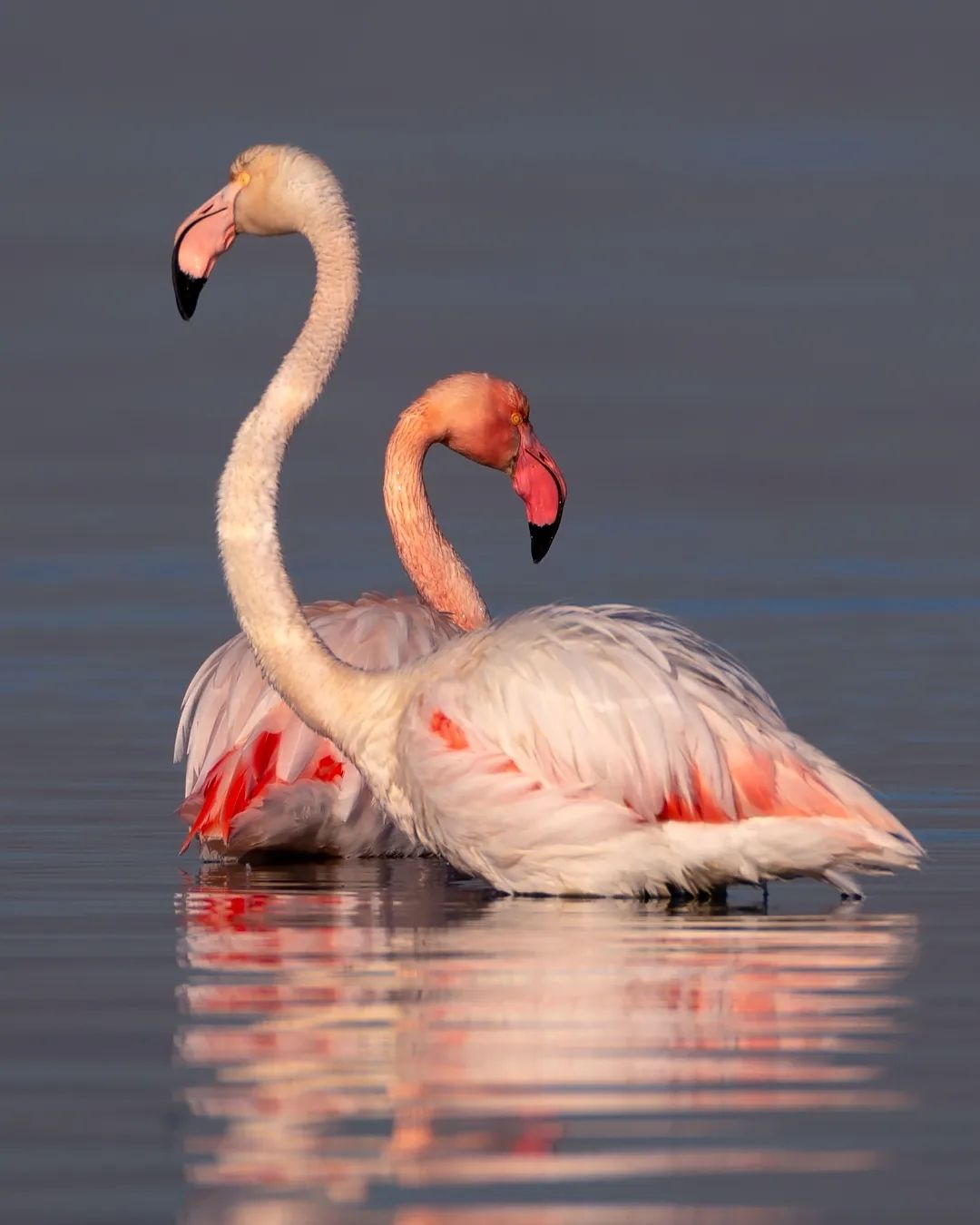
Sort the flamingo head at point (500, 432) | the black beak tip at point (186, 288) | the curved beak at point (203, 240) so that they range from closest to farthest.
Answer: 1. the black beak tip at point (186, 288)
2. the curved beak at point (203, 240)
3. the flamingo head at point (500, 432)

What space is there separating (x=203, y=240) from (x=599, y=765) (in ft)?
7.30

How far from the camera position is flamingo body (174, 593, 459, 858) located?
9492 millimetres

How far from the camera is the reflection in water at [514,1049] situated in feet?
16.5

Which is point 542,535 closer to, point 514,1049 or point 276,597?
point 276,597

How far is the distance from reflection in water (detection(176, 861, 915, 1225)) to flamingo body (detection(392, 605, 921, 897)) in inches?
6.5

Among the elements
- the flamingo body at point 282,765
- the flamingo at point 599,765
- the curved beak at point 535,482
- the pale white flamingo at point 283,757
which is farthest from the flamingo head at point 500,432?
the flamingo at point 599,765

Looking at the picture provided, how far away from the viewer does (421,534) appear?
36.8 ft

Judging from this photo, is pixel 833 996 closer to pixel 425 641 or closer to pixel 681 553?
pixel 425 641

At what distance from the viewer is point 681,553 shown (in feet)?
73.8

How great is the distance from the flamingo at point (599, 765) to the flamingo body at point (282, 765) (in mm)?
729

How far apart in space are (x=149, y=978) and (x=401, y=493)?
4537 mm

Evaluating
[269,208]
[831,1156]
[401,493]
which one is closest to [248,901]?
[269,208]

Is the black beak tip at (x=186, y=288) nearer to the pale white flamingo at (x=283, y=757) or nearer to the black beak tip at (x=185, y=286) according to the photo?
the black beak tip at (x=185, y=286)

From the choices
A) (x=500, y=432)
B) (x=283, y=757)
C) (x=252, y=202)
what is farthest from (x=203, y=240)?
(x=500, y=432)
